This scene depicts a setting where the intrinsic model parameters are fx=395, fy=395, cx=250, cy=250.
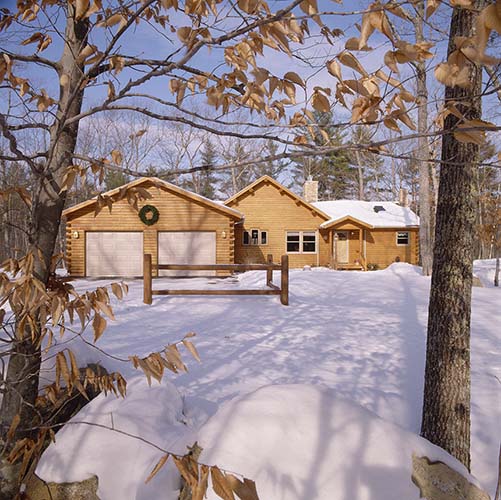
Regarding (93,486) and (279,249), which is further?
(279,249)

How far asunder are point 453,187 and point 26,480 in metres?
3.82

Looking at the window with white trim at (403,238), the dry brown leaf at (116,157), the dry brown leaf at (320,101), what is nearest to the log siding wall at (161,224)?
the window with white trim at (403,238)

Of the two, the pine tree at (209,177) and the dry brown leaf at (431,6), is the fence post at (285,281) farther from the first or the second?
the pine tree at (209,177)

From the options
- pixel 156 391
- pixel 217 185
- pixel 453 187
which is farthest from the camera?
pixel 217 185

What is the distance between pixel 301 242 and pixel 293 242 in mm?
486

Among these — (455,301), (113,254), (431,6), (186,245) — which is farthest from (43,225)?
(113,254)

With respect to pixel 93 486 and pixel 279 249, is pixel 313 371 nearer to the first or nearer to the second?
pixel 93 486

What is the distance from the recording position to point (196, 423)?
3.75 m

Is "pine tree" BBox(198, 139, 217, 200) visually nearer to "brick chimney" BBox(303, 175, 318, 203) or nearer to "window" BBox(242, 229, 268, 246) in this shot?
"brick chimney" BBox(303, 175, 318, 203)

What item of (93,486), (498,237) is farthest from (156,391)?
(498,237)

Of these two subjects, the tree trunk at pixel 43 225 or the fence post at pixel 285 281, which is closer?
the tree trunk at pixel 43 225

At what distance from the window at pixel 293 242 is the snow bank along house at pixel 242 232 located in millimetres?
61

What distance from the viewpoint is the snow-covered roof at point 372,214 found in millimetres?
24484

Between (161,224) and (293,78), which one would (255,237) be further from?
(293,78)
